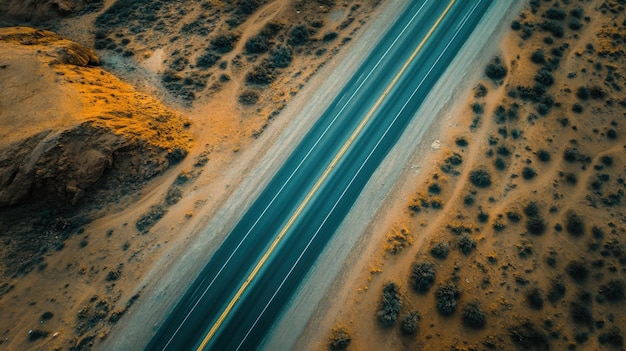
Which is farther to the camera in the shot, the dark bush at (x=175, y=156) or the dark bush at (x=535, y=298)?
the dark bush at (x=175, y=156)

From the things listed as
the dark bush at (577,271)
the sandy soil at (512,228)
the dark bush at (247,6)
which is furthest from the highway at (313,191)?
the dark bush at (577,271)

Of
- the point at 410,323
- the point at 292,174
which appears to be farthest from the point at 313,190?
the point at 410,323

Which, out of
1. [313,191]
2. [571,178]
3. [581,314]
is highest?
[571,178]

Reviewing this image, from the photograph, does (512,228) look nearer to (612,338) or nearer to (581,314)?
(581,314)

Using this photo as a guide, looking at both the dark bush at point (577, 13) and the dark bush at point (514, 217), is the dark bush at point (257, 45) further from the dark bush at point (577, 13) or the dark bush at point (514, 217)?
the dark bush at point (577, 13)

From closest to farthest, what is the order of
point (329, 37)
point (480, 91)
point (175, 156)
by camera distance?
1. point (175, 156)
2. point (480, 91)
3. point (329, 37)

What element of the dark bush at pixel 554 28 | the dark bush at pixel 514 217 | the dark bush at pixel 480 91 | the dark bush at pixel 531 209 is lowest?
the dark bush at pixel 514 217

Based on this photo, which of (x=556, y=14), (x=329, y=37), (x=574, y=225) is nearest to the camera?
(x=574, y=225)
